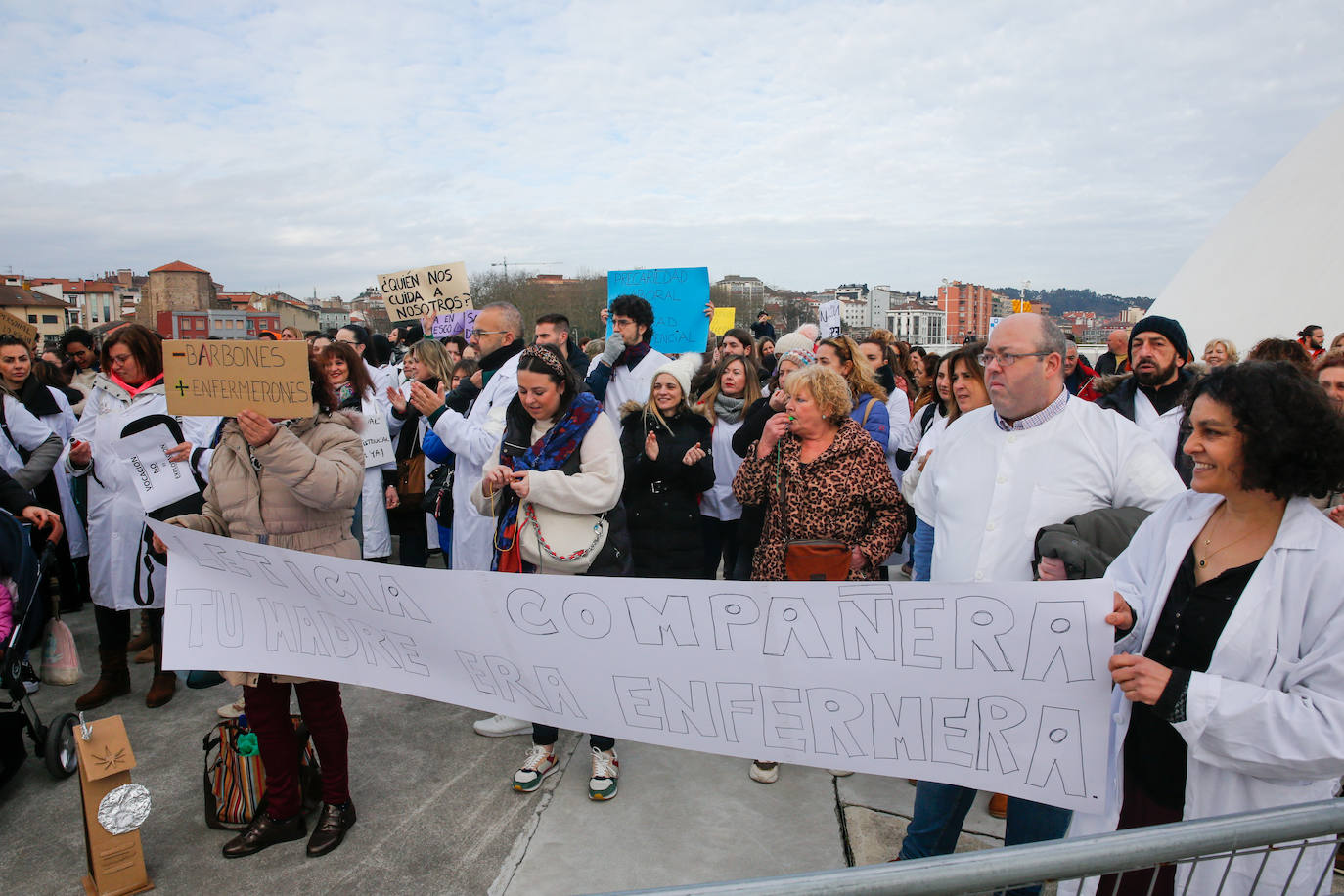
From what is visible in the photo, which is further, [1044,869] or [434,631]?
[434,631]

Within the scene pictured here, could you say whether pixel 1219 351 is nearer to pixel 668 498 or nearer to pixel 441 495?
pixel 668 498

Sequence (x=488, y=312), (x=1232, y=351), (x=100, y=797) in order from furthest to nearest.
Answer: (x=1232, y=351) < (x=488, y=312) < (x=100, y=797)

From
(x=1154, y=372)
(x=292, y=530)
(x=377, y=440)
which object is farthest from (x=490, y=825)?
(x=1154, y=372)

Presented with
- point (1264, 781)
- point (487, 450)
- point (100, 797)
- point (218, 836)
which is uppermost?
point (487, 450)

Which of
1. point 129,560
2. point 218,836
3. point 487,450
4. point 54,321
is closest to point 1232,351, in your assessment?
point 487,450

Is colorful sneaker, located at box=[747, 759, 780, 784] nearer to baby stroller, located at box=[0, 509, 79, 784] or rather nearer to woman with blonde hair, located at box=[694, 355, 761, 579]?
woman with blonde hair, located at box=[694, 355, 761, 579]

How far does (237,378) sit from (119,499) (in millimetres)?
2040

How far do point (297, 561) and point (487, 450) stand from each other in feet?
4.46

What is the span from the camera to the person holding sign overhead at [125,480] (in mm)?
4074

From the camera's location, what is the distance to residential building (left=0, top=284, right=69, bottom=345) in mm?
76875

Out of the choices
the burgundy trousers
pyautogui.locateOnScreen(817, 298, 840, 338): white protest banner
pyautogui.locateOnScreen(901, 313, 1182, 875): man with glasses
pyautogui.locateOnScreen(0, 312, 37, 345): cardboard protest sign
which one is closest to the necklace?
pyautogui.locateOnScreen(901, 313, 1182, 875): man with glasses

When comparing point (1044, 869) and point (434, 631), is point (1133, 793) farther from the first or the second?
point (434, 631)

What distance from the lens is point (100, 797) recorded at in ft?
9.48

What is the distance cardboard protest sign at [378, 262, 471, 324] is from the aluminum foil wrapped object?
5503 mm
